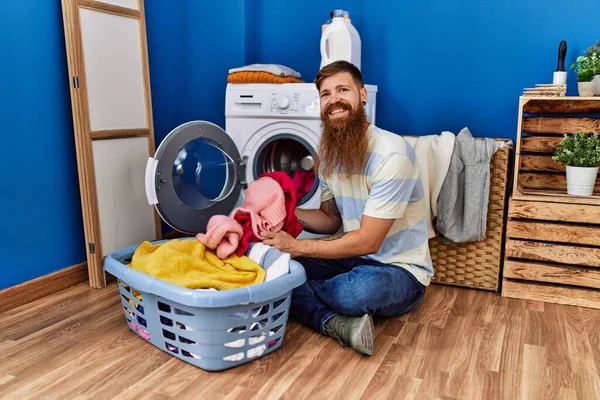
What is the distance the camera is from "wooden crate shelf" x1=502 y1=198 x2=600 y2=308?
2.04m

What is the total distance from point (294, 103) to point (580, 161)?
1.20m

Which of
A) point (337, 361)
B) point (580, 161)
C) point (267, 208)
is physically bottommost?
point (337, 361)

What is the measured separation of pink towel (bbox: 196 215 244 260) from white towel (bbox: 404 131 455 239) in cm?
84

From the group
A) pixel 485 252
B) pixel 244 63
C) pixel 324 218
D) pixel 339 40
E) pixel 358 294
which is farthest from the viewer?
pixel 244 63

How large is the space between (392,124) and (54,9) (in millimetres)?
1638

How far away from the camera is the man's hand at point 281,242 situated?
1673 mm

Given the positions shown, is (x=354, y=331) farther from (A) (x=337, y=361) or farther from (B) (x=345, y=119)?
(B) (x=345, y=119)

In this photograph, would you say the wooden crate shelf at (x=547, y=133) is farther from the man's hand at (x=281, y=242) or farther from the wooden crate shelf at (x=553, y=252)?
the man's hand at (x=281, y=242)

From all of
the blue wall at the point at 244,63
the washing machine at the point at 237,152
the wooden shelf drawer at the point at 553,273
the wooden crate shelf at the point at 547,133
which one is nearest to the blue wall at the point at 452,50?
the blue wall at the point at 244,63

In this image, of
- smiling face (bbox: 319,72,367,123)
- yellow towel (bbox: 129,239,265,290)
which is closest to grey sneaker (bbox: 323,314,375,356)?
yellow towel (bbox: 129,239,265,290)

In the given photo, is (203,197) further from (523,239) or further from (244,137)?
(523,239)

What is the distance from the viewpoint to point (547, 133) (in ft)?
7.84

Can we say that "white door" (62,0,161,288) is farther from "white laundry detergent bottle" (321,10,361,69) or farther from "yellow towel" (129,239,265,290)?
"white laundry detergent bottle" (321,10,361,69)

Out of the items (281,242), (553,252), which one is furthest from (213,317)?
(553,252)
